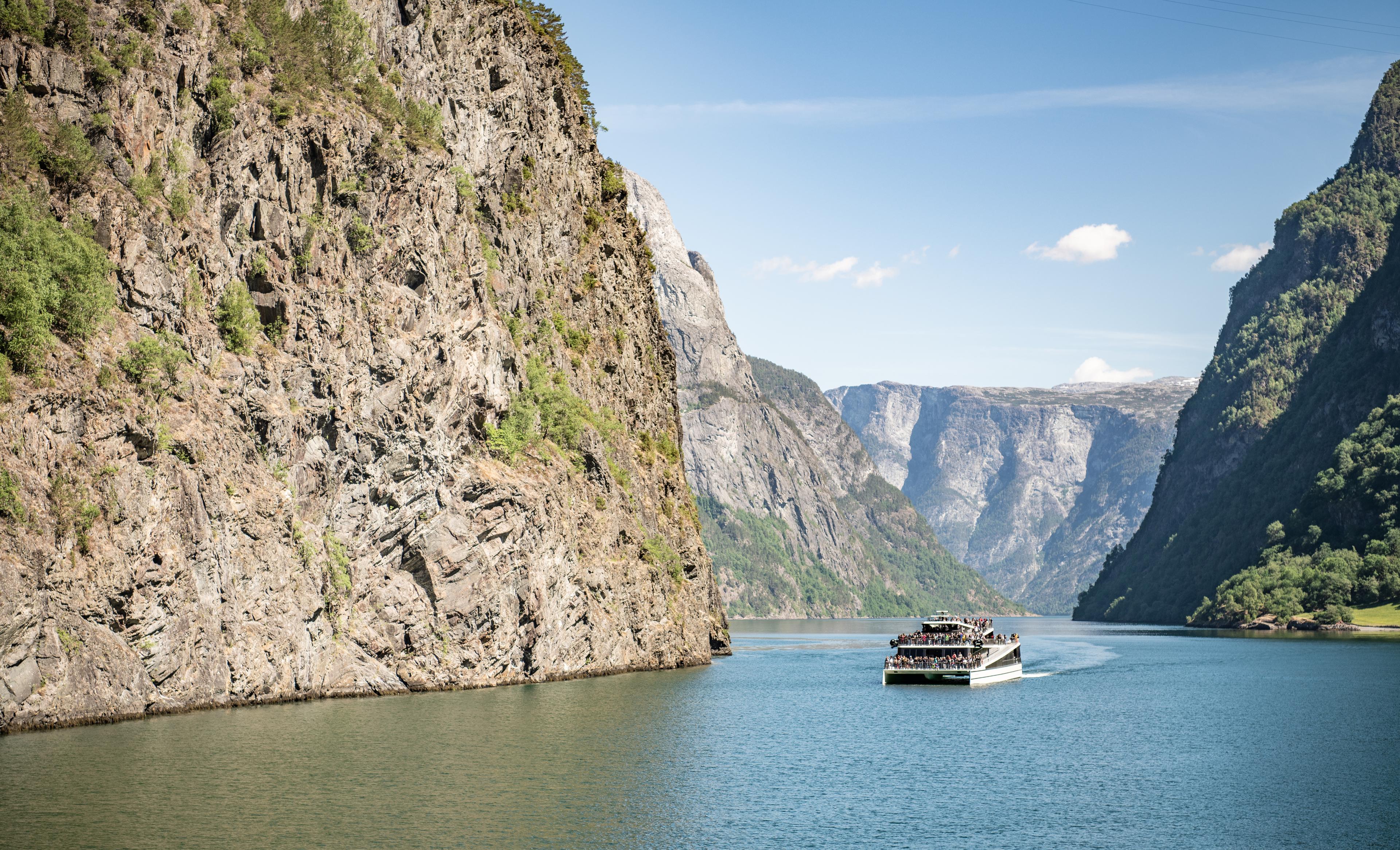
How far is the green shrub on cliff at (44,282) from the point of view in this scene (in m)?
60.0

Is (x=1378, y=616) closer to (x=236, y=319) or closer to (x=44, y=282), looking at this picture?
(x=236, y=319)

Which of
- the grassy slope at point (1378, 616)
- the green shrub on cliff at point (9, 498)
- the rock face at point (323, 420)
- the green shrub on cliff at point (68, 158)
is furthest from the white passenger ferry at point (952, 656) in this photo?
the grassy slope at point (1378, 616)

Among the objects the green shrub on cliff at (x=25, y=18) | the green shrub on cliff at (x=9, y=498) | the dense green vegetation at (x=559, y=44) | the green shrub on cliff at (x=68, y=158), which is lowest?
the green shrub on cliff at (x=9, y=498)

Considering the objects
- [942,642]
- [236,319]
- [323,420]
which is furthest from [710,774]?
[942,642]

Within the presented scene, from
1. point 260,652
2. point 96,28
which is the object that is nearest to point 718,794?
point 260,652

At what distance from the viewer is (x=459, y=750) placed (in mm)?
59594

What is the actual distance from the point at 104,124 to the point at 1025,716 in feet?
232

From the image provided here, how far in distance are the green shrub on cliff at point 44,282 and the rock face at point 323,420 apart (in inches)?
50.3

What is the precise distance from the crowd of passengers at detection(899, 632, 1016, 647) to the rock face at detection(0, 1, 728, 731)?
21870 mm

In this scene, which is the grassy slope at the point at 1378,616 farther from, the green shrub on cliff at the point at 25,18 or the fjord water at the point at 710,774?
the green shrub on cliff at the point at 25,18

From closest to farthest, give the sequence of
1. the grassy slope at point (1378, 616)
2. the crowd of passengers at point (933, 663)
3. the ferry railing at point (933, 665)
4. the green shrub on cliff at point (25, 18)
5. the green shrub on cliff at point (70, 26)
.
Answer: the green shrub on cliff at point (25, 18) → the green shrub on cliff at point (70, 26) → the ferry railing at point (933, 665) → the crowd of passengers at point (933, 663) → the grassy slope at point (1378, 616)

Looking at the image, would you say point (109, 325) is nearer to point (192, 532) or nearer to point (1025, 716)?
point (192, 532)

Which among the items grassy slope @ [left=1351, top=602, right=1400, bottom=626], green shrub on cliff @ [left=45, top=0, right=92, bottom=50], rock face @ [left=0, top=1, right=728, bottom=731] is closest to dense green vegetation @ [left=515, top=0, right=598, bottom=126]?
rock face @ [left=0, top=1, right=728, bottom=731]

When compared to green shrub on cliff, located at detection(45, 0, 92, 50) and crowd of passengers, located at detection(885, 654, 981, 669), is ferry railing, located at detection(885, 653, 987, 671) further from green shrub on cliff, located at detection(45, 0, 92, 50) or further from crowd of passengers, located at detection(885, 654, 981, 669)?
green shrub on cliff, located at detection(45, 0, 92, 50)
